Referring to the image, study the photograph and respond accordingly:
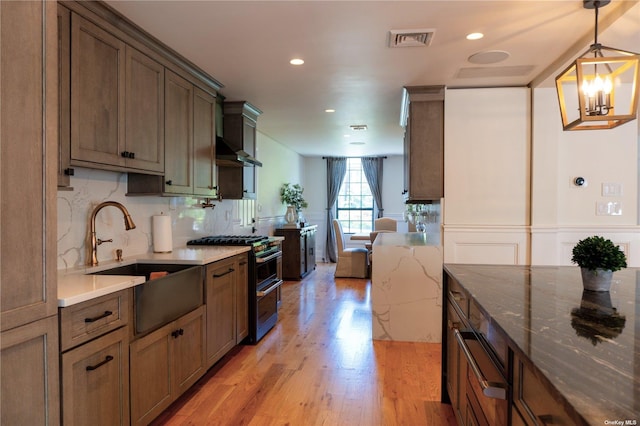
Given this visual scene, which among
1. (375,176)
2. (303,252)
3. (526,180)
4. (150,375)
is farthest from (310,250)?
(150,375)

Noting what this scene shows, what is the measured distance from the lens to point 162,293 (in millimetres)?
2242

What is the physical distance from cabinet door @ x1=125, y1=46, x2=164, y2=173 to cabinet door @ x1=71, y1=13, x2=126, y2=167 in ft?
0.24

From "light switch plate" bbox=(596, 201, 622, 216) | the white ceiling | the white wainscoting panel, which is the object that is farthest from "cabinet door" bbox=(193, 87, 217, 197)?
"light switch plate" bbox=(596, 201, 622, 216)

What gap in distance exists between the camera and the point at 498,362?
1270mm

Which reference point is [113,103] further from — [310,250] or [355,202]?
[355,202]

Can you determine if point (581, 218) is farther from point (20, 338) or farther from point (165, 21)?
point (20, 338)

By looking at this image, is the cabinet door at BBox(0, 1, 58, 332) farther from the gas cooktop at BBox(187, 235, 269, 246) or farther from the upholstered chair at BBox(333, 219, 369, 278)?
the upholstered chair at BBox(333, 219, 369, 278)

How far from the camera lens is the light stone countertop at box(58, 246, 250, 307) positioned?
168cm

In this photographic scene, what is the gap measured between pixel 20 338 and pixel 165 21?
1934 millimetres

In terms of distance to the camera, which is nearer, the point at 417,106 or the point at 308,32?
the point at 308,32

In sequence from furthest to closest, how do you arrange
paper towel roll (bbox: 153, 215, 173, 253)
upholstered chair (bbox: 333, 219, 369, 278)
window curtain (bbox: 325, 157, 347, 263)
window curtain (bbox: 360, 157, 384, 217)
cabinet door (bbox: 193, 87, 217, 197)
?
1. window curtain (bbox: 325, 157, 347, 263)
2. window curtain (bbox: 360, 157, 384, 217)
3. upholstered chair (bbox: 333, 219, 369, 278)
4. cabinet door (bbox: 193, 87, 217, 197)
5. paper towel roll (bbox: 153, 215, 173, 253)

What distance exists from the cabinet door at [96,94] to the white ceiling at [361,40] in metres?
0.25

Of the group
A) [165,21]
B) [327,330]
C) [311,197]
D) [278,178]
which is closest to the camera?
[165,21]

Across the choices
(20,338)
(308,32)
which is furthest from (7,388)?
(308,32)
